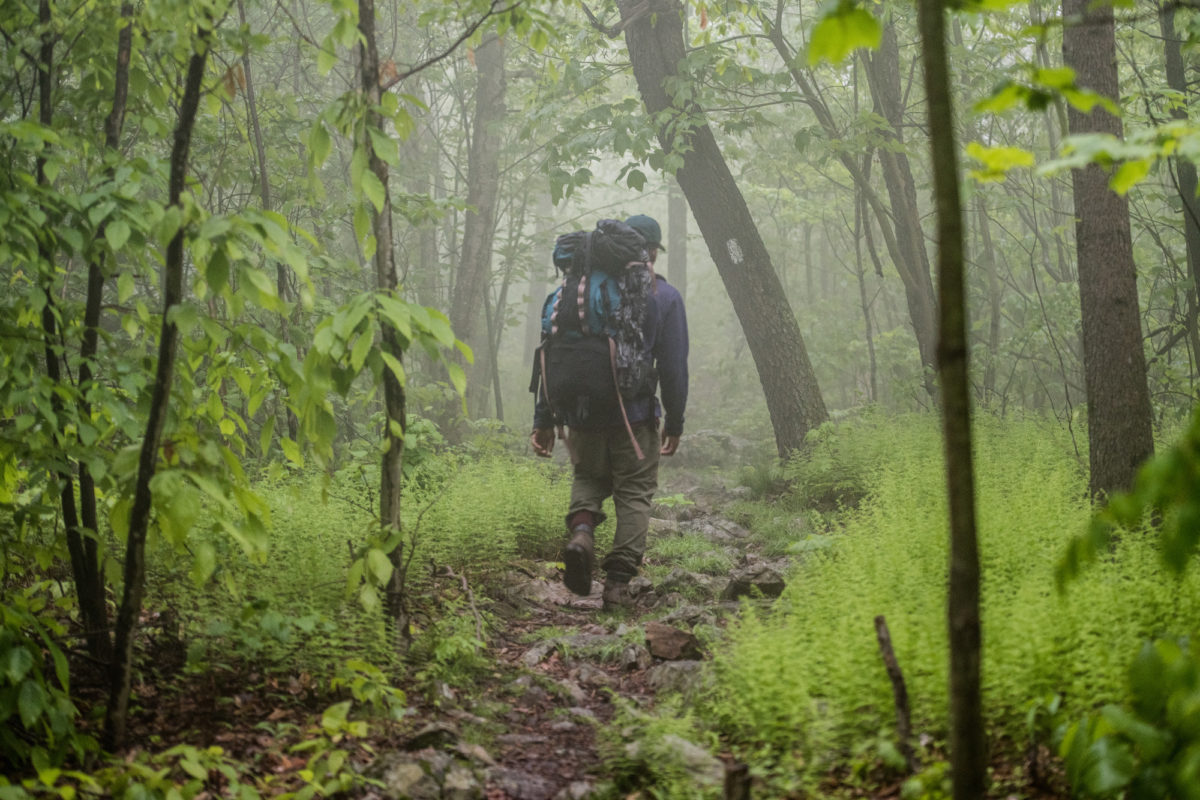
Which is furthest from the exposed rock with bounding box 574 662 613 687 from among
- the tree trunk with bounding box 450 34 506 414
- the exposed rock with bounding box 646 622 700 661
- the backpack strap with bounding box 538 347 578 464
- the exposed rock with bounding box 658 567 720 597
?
the tree trunk with bounding box 450 34 506 414

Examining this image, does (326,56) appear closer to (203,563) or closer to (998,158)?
(203,563)

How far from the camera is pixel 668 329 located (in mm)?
5391

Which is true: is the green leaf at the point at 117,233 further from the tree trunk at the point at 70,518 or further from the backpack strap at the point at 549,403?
the backpack strap at the point at 549,403

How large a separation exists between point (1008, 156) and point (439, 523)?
4.29 meters

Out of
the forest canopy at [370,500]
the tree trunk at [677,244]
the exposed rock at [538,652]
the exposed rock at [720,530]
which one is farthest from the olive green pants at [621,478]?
the tree trunk at [677,244]

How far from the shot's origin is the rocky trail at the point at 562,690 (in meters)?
2.68

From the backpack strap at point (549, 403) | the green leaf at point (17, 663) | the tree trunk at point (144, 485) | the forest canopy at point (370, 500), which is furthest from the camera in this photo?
the backpack strap at point (549, 403)

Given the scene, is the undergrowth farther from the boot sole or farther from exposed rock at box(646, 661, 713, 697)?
the boot sole

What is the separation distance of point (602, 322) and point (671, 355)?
0.56 meters

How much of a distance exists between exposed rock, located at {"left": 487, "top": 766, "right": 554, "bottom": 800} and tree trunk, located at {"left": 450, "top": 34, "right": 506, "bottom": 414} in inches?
355

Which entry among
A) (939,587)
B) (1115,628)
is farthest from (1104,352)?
(1115,628)

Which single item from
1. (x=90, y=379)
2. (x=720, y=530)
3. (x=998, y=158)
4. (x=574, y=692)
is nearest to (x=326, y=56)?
(x=90, y=379)

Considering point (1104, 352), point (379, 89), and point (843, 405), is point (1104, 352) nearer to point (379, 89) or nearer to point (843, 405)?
point (379, 89)

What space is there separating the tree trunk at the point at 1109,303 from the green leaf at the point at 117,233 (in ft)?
15.9
